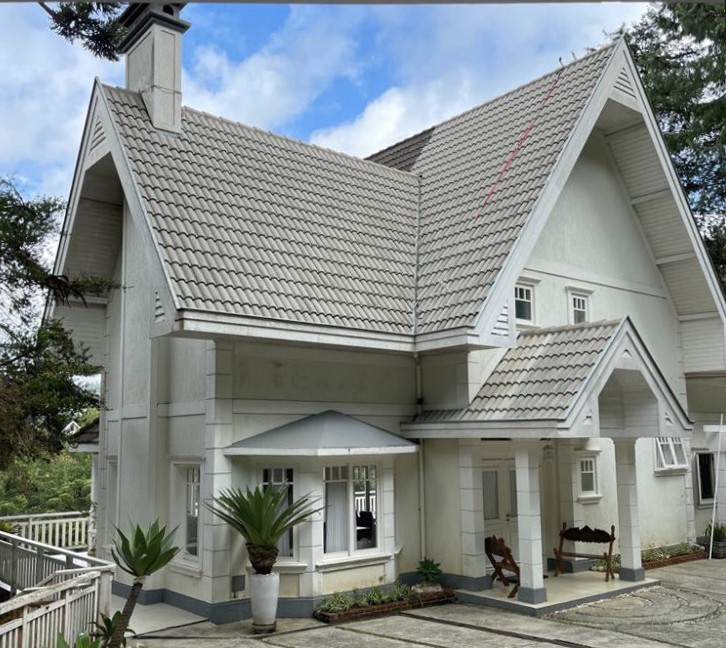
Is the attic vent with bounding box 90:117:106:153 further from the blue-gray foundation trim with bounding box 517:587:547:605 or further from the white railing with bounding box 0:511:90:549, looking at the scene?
the blue-gray foundation trim with bounding box 517:587:547:605

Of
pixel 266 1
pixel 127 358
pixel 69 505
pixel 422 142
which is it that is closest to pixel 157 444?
pixel 127 358

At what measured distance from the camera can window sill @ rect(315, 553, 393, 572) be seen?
12.1 m

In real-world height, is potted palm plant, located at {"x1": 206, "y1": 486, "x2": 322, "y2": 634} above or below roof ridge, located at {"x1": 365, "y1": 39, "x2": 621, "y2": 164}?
below

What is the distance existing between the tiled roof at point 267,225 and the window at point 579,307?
12.2ft

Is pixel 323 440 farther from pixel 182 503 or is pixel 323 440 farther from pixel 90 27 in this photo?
pixel 90 27

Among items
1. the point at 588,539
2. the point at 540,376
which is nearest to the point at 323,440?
the point at 540,376

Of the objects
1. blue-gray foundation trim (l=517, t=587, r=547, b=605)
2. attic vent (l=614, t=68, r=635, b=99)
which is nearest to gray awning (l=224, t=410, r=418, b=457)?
blue-gray foundation trim (l=517, t=587, r=547, b=605)

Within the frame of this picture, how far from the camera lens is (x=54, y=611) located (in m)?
8.59

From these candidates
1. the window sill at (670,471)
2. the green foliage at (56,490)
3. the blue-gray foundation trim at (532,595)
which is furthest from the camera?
the green foliage at (56,490)

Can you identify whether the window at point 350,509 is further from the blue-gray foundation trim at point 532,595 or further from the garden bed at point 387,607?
the blue-gray foundation trim at point 532,595

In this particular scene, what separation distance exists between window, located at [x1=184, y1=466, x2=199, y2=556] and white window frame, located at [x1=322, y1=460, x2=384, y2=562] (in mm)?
2119

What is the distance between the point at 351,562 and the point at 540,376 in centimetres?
433

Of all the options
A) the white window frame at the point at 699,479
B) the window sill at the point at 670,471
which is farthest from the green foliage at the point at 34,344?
the white window frame at the point at 699,479

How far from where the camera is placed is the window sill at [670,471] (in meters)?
18.1
